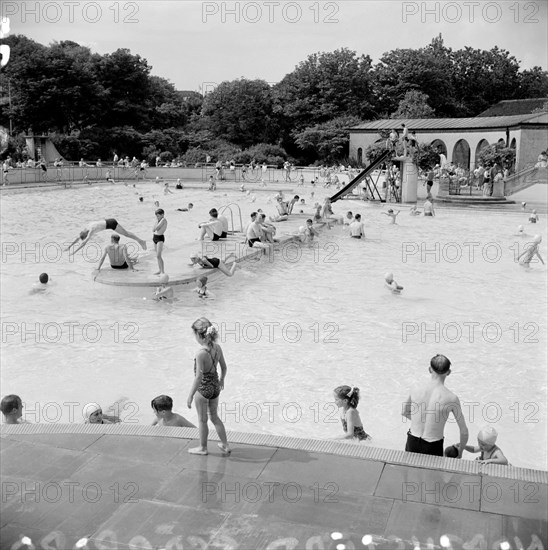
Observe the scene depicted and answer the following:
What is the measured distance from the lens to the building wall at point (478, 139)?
41.1 meters

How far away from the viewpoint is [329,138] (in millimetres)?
54531

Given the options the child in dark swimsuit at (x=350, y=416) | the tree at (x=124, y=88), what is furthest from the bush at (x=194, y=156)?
the child in dark swimsuit at (x=350, y=416)

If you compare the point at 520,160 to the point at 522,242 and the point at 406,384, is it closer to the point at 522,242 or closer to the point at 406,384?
the point at 522,242

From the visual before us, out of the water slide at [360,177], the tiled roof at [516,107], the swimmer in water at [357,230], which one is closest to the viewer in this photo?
the swimmer in water at [357,230]

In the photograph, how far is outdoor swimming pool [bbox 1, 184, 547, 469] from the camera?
30.1 feet

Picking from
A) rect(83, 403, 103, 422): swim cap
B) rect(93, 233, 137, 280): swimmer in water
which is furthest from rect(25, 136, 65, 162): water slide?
rect(83, 403, 103, 422): swim cap

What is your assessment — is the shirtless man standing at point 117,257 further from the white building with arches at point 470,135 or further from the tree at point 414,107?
the tree at point 414,107

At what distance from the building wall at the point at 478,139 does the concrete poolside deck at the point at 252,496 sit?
124 ft

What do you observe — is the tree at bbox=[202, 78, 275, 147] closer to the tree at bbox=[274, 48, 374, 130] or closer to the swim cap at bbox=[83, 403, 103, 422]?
the tree at bbox=[274, 48, 374, 130]

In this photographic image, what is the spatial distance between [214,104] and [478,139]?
22833 mm

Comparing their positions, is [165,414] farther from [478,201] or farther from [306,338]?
[478,201]

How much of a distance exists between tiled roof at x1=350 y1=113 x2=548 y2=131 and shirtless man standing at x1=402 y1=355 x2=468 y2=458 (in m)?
38.4

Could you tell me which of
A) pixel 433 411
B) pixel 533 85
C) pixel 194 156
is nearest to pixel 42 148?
pixel 194 156

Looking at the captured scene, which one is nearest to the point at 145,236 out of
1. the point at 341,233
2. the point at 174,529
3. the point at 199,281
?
the point at 341,233
